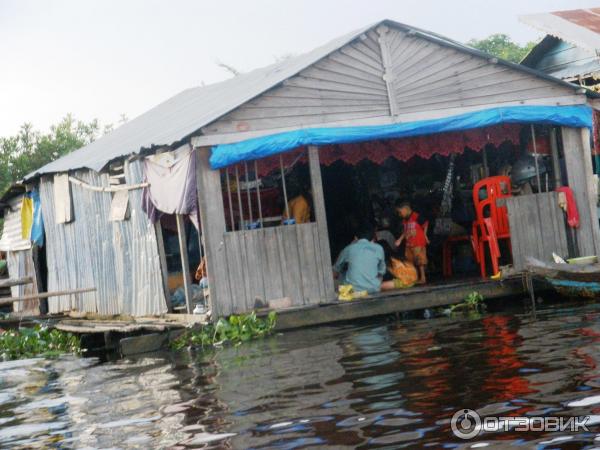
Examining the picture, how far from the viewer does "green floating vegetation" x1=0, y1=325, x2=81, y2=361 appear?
15.4 metres

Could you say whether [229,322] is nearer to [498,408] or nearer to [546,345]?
[546,345]

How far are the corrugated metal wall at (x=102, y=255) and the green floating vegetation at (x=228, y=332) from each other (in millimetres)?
2016

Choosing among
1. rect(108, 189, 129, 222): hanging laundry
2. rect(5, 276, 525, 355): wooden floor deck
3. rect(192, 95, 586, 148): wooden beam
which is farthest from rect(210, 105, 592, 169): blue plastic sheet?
rect(108, 189, 129, 222): hanging laundry

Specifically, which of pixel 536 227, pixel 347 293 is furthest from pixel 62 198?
pixel 536 227

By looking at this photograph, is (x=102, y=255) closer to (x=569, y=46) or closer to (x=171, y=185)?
(x=171, y=185)

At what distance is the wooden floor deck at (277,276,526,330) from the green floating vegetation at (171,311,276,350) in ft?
0.91

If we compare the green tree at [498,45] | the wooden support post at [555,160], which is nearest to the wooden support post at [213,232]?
the wooden support post at [555,160]

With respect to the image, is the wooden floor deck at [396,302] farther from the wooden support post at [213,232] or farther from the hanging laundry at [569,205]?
the hanging laundry at [569,205]

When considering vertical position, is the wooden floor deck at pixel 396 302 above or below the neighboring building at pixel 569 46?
below

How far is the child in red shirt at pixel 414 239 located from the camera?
1570cm

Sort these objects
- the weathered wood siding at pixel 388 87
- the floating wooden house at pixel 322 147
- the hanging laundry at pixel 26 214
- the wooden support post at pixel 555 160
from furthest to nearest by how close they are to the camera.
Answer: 1. the hanging laundry at pixel 26 214
2. the wooden support post at pixel 555 160
3. the weathered wood siding at pixel 388 87
4. the floating wooden house at pixel 322 147
